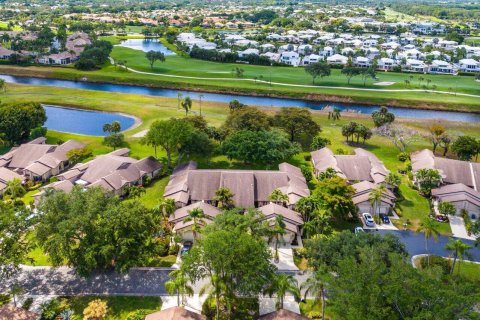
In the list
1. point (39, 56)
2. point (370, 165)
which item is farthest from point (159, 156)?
point (39, 56)

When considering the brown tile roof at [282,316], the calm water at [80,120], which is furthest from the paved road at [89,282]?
the calm water at [80,120]

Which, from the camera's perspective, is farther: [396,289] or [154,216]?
[154,216]

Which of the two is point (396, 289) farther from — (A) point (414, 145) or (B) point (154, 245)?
(A) point (414, 145)

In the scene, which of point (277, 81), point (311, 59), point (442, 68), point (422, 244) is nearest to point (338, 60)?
point (311, 59)

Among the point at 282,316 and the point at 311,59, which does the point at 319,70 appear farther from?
the point at 282,316

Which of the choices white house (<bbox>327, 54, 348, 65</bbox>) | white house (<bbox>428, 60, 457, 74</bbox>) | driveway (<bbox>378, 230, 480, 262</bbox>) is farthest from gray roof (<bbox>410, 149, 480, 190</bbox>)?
white house (<bbox>428, 60, 457, 74</bbox>)

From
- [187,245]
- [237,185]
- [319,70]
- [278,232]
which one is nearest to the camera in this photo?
[278,232]

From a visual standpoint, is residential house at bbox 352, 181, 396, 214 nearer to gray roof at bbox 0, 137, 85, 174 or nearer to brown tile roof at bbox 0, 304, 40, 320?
brown tile roof at bbox 0, 304, 40, 320

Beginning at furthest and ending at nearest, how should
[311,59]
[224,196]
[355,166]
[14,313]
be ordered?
[311,59] < [355,166] < [224,196] < [14,313]
